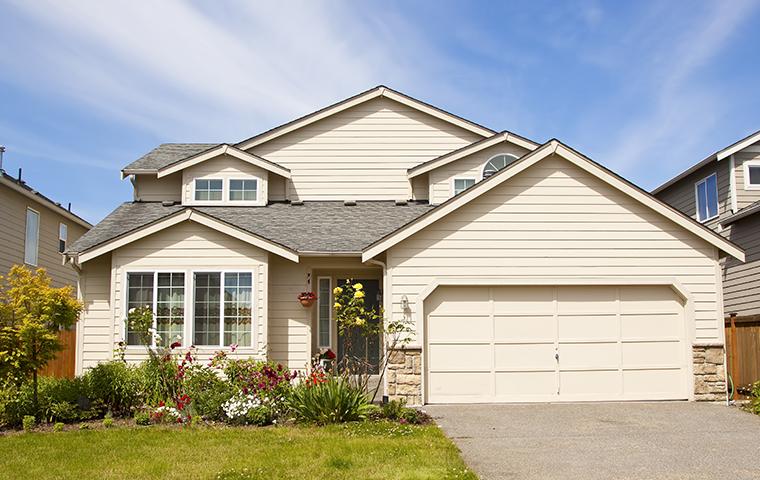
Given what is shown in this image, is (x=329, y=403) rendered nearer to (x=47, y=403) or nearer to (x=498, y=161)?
(x=47, y=403)

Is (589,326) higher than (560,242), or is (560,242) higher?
(560,242)

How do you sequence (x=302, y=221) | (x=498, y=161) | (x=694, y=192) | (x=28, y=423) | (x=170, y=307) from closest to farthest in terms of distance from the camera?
(x=28, y=423) → (x=170, y=307) → (x=302, y=221) → (x=498, y=161) → (x=694, y=192)

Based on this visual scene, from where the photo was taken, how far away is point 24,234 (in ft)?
73.8

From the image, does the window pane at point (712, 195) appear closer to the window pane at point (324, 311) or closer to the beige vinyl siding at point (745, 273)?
the beige vinyl siding at point (745, 273)

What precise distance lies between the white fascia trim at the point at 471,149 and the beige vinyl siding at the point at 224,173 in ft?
12.2

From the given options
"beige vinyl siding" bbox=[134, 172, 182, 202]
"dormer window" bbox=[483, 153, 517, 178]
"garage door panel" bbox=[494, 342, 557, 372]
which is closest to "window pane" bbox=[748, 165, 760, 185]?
"dormer window" bbox=[483, 153, 517, 178]

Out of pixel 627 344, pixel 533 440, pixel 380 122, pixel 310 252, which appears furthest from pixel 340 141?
pixel 533 440

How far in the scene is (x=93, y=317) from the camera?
51.5 ft

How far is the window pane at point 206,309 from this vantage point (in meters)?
14.8

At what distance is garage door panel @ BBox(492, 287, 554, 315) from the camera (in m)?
14.4

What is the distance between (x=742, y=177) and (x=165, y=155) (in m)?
15.5

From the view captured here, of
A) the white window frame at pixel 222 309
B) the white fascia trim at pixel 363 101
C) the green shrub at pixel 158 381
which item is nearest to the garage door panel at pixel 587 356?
the white window frame at pixel 222 309

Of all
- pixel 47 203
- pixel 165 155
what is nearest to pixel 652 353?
pixel 165 155

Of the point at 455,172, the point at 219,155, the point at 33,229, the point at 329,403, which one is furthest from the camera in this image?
the point at 33,229
